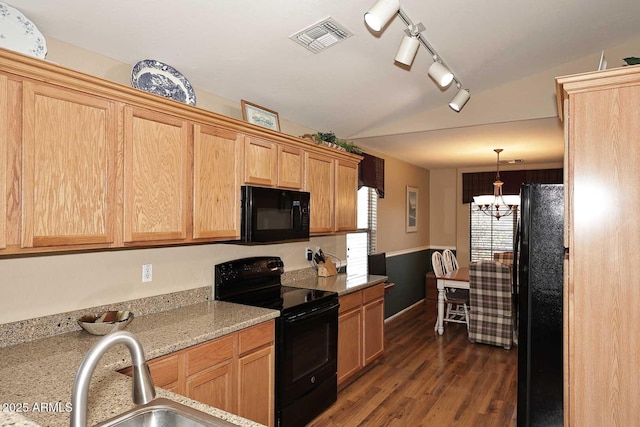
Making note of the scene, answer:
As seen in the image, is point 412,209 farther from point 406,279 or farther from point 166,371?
point 166,371

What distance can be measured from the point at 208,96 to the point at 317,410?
246cm

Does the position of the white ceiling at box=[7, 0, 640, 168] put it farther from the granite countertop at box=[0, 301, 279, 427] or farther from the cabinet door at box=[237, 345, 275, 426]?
the cabinet door at box=[237, 345, 275, 426]

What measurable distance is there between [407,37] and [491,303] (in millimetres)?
3327

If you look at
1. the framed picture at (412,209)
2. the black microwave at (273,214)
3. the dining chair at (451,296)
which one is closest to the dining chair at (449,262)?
the dining chair at (451,296)

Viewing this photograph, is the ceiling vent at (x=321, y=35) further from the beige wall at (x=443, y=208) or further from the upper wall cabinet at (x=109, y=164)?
the beige wall at (x=443, y=208)

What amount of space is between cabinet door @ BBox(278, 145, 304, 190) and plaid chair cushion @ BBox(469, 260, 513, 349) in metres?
2.45

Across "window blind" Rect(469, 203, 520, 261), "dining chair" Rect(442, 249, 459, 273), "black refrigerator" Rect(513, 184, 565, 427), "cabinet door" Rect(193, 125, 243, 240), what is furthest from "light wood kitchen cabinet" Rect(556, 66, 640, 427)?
"window blind" Rect(469, 203, 520, 261)

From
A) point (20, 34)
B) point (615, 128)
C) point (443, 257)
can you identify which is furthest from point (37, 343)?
point (443, 257)

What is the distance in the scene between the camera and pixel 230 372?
89.0 inches

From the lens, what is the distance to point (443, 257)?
5.83 meters

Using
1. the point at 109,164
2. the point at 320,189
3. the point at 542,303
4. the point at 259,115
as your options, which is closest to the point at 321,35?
the point at 259,115

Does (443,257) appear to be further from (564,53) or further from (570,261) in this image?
(570,261)

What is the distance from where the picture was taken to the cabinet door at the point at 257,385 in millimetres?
2342

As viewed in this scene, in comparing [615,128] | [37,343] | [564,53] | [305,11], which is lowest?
[37,343]
